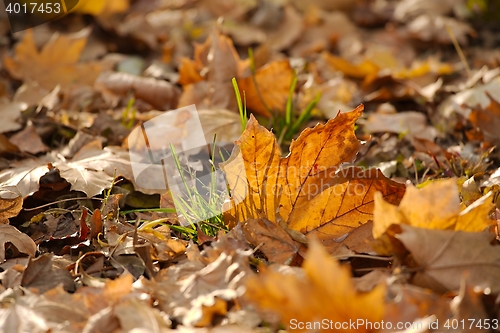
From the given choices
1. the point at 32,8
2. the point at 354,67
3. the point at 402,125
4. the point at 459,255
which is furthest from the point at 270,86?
the point at 32,8

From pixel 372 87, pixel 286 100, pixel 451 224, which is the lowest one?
pixel 372 87

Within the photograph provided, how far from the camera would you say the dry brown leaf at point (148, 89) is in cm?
208

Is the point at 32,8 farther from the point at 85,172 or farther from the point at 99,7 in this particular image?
the point at 85,172

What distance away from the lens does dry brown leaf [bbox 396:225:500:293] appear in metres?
0.94

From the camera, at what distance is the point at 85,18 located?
2840 millimetres

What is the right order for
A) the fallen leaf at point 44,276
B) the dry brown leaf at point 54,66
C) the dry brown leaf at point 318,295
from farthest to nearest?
the dry brown leaf at point 54,66 < the fallen leaf at point 44,276 < the dry brown leaf at point 318,295

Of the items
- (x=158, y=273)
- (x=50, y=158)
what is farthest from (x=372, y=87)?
(x=158, y=273)

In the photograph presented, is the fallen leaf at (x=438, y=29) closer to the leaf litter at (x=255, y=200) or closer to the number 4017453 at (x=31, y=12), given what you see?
the leaf litter at (x=255, y=200)

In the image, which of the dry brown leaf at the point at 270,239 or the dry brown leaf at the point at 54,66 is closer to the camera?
the dry brown leaf at the point at 270,239

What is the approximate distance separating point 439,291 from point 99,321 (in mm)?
618

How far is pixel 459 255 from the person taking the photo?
947 mm

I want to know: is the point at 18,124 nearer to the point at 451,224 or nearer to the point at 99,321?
the point at 99,321

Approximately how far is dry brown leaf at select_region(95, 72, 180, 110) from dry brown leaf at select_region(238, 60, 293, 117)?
0.35 meters

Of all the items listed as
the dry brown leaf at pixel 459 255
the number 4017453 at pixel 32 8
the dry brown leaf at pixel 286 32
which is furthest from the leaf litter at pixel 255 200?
the dry brown leaf at pixel 286 32
